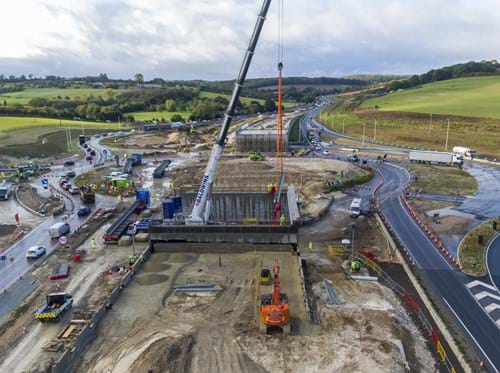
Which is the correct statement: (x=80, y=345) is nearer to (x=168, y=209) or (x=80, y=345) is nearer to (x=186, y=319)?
(x=186, y=319)

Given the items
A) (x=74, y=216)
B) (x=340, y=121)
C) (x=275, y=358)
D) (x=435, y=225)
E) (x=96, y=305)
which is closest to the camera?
(x=275, y=358)

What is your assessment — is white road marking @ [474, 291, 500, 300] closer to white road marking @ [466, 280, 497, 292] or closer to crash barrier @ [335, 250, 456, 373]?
white road marking @ [466, 280, 497, 292]

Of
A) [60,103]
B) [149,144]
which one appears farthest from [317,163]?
[60,103]

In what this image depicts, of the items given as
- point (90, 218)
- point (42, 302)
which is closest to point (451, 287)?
point (42, 302)

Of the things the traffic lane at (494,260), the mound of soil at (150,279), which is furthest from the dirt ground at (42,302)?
the traffic lane at (494,260)

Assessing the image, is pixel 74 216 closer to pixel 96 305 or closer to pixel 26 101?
pixel 96 305

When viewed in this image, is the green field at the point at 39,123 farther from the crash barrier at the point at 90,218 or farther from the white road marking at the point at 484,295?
the white road marking at the point at 484,295
